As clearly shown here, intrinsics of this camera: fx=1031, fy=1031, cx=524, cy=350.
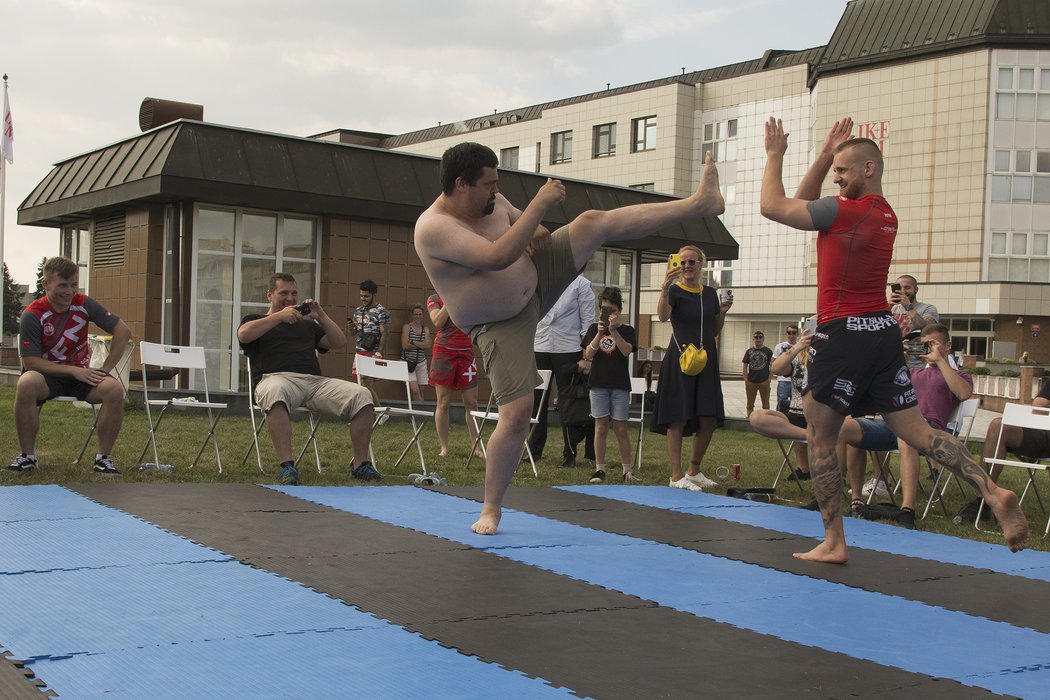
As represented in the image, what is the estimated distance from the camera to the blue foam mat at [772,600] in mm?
3477

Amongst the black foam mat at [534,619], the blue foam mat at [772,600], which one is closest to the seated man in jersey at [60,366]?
the black foam mat at [534,619]

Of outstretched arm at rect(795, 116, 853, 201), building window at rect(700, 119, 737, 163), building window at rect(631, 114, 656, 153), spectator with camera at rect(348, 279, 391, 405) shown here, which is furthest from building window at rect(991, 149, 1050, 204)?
outstretched arm at rect(795, 116, 853, 201)

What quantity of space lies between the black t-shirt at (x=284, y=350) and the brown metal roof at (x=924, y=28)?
35715mm

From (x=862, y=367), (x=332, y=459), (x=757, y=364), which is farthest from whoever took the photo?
(x=757, y=364)

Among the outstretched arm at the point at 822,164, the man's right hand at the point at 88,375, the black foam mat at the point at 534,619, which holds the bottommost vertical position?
the black foam mat at the point at 534,619

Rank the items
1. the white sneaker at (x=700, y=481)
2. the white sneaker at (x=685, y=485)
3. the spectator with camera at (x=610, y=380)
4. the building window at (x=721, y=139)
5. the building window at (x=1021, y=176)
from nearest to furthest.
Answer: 1. the white sneaker at (x=685, y=485)
2. the white sneaker at (x=700, y=481)
3. the spectator with camera at (x=610, y=380)
4. the building window at (x=1021, y=176)
5. the building window at (x=721, y=139)

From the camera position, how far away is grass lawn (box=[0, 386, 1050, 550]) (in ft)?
24.1

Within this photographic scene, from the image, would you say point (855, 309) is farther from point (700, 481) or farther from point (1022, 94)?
point (1022, 94)

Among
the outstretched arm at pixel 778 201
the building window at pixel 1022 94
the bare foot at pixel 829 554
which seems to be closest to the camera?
the outstretched arm at pixel 778 201

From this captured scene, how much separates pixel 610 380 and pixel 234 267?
8102 mm

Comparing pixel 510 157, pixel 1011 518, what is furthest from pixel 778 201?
pixel 510 157

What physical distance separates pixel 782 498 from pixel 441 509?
3041mm

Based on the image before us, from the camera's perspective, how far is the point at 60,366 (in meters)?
7.28

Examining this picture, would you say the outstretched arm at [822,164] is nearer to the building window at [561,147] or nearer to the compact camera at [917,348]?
the compact camera at [917,348]
